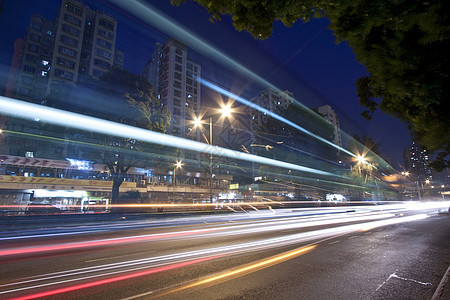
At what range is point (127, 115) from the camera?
25.3 meters

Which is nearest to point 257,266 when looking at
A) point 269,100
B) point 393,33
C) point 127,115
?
point 393,33

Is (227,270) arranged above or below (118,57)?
below

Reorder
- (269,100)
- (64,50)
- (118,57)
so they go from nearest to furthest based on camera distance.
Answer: (64,50), (118,57), (269,100)

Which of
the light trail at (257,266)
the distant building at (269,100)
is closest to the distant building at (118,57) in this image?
the distant building at (269,100)

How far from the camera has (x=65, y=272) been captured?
578cm

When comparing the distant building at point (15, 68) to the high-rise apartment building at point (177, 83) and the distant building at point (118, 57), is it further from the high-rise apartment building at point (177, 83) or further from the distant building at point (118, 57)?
the high-rise apartment building at point (177, 83)

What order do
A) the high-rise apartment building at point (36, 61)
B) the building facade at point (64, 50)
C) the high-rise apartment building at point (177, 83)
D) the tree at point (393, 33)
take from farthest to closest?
the high-rise apartment building at point (177, 83) → the high-rise apartment building at point (36, 61) → the building facade at point (64, 50) → the tree at point (393, 33)

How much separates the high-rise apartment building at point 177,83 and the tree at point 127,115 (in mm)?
36811

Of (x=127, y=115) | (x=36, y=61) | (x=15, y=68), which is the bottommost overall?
(x=127, y=115)

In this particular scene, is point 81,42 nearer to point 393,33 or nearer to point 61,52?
point 61,52

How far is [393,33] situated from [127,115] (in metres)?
25.5

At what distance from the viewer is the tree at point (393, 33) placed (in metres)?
3.47

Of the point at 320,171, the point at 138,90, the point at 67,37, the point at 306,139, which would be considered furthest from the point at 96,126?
the point at 67,37

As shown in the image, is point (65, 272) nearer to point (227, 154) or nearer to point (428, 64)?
point (428, 64)
